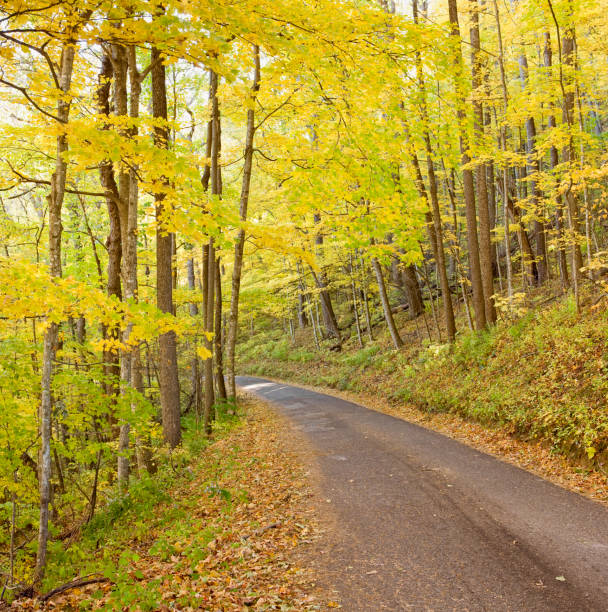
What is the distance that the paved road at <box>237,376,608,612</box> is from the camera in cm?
403

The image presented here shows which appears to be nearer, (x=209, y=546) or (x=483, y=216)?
(x=209, y=546)

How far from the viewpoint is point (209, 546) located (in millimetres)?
5426

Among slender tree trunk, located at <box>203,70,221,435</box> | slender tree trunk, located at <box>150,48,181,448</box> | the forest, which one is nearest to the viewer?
the forest

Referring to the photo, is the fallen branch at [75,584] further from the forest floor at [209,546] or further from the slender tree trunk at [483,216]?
the slender tree trunk at [483,216]

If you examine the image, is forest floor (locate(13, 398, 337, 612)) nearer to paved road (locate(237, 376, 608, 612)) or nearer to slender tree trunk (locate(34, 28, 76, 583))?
paved road (locate(237, 376, 608, 612))

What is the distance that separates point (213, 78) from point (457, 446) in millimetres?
12556

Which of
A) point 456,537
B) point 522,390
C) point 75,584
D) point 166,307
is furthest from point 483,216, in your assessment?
point 75,584

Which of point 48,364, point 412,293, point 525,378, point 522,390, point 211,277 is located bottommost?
point 522,390

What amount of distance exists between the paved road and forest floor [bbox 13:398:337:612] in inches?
17.3

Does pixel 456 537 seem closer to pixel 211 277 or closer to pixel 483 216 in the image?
pixel 211 277

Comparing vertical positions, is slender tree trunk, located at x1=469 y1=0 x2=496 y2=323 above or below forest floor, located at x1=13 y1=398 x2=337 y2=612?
above

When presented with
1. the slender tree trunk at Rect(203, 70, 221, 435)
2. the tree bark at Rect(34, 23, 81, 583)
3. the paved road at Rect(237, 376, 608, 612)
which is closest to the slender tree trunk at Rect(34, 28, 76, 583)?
the tree bark at Rect(34, 23, 81, 583)

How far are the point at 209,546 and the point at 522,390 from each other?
742 cm

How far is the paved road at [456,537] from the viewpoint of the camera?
159 inches
